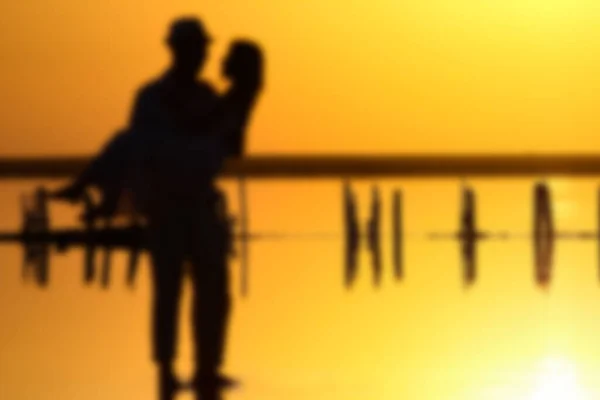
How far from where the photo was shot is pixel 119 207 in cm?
143

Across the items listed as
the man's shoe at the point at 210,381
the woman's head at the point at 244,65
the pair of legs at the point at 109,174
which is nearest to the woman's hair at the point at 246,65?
the woman's head at the point at 244,65

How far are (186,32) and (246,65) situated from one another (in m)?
0.10

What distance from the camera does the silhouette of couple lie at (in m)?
1.32

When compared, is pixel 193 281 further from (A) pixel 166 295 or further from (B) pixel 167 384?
(B) pixel 167 384

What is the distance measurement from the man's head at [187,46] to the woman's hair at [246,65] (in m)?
0.07

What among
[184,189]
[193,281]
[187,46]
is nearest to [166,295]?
[193,281]

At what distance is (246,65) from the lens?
1.39 m

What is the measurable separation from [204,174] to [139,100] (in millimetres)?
134

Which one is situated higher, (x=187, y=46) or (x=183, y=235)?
(x=187, y=46)

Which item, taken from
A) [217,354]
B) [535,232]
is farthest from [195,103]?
[535,232]

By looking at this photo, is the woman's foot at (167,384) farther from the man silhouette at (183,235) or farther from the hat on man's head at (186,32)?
the hat on man's head at (186,32)

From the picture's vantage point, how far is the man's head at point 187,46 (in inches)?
52.3

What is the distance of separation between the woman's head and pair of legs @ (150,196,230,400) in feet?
0.61

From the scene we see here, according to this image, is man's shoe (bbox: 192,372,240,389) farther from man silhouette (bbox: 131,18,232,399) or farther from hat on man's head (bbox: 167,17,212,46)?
hat on man's head (bbox: 167,17,212,46)
